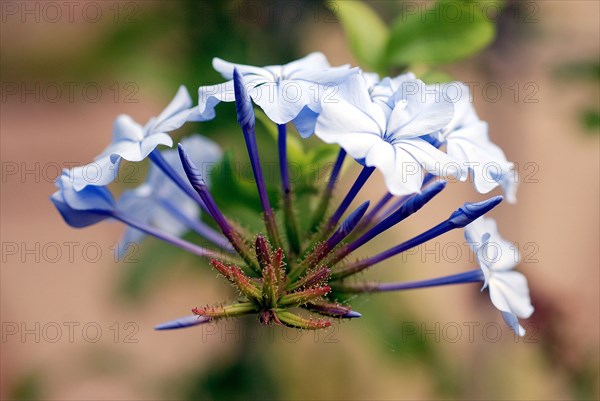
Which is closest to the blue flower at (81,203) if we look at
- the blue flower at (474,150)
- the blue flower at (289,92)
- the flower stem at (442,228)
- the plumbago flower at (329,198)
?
the plumbago flower at (329,198)

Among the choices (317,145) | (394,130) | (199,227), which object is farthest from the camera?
(317,145)

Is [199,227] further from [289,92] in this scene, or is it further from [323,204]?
[289,92]

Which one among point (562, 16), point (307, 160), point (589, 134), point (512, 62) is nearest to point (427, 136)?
point (307, 160)

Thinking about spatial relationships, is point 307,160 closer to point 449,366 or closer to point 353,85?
point 353,85

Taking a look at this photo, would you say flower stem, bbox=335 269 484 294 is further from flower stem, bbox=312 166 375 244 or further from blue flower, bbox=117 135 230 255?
blue flower, bbox=117 135 230 255

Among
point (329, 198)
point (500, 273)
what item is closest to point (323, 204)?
point (329, 198)
